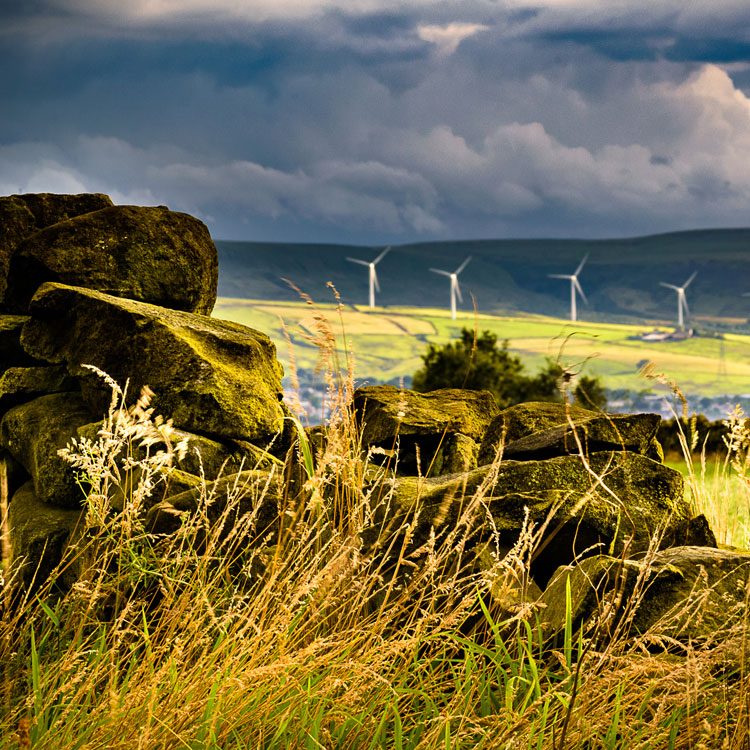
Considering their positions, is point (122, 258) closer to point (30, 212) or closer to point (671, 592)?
point (30, 212)

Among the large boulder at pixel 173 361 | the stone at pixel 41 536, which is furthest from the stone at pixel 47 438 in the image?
the large boulder at pixel 173 361

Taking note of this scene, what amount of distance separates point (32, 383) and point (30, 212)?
2.36 meters

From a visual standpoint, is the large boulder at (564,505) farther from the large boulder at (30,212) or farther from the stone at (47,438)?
the large boulder at (30,212)

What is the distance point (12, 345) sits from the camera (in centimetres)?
925

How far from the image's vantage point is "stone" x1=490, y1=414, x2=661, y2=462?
7.02 meters

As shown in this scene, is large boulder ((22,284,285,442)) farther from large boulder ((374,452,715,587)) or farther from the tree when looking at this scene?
the tree

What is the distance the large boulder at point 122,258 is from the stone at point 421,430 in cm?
212

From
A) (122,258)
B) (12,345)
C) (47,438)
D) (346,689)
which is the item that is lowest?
(346,689)

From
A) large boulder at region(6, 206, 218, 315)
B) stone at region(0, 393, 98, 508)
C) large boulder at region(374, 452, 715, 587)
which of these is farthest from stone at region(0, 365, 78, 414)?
large boulder at region(374, 452, 715, 587)

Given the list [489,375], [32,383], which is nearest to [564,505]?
[32,383]

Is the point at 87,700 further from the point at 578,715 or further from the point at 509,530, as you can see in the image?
the point at 509,530

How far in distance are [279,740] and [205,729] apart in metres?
0.34

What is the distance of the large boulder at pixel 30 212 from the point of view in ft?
32.6

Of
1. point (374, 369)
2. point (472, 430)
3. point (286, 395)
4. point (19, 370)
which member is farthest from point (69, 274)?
point (374, 369)
